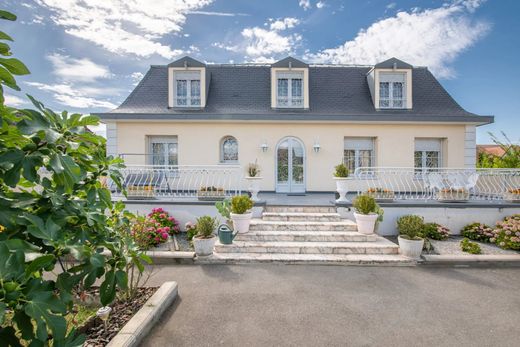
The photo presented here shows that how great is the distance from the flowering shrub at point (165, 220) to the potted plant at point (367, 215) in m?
4.78

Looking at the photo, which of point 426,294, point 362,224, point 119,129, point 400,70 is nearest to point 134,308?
point 426,294

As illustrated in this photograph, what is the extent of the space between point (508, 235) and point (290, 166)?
263 inches

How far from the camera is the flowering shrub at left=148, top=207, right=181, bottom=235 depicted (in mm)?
6055

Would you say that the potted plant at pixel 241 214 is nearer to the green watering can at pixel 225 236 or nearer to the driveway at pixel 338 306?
the green watering can at pixel 225 236

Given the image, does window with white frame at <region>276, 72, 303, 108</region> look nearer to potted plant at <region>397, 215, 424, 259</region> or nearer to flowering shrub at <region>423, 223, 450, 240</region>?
Result: flowering shrub at <region>423, 223, 450, 240</region>

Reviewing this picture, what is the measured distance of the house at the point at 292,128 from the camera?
31.2 feet

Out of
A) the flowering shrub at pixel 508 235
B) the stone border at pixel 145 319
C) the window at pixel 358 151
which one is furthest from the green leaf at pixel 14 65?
A: the window at pixel 358 151

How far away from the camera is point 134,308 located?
119 inches

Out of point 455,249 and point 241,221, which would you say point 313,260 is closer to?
point 241,221

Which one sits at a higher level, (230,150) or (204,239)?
(230,150)

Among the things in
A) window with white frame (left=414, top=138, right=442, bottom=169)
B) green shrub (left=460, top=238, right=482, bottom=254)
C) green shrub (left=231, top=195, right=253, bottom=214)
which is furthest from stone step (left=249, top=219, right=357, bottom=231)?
window with white frame (left=414, top=138, right=442, bottom=169)

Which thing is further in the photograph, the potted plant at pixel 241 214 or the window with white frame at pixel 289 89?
the window with white frame at pixel 289 89

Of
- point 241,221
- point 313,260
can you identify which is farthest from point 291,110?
point 313,260

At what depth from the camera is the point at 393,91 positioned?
10492 millimetres
